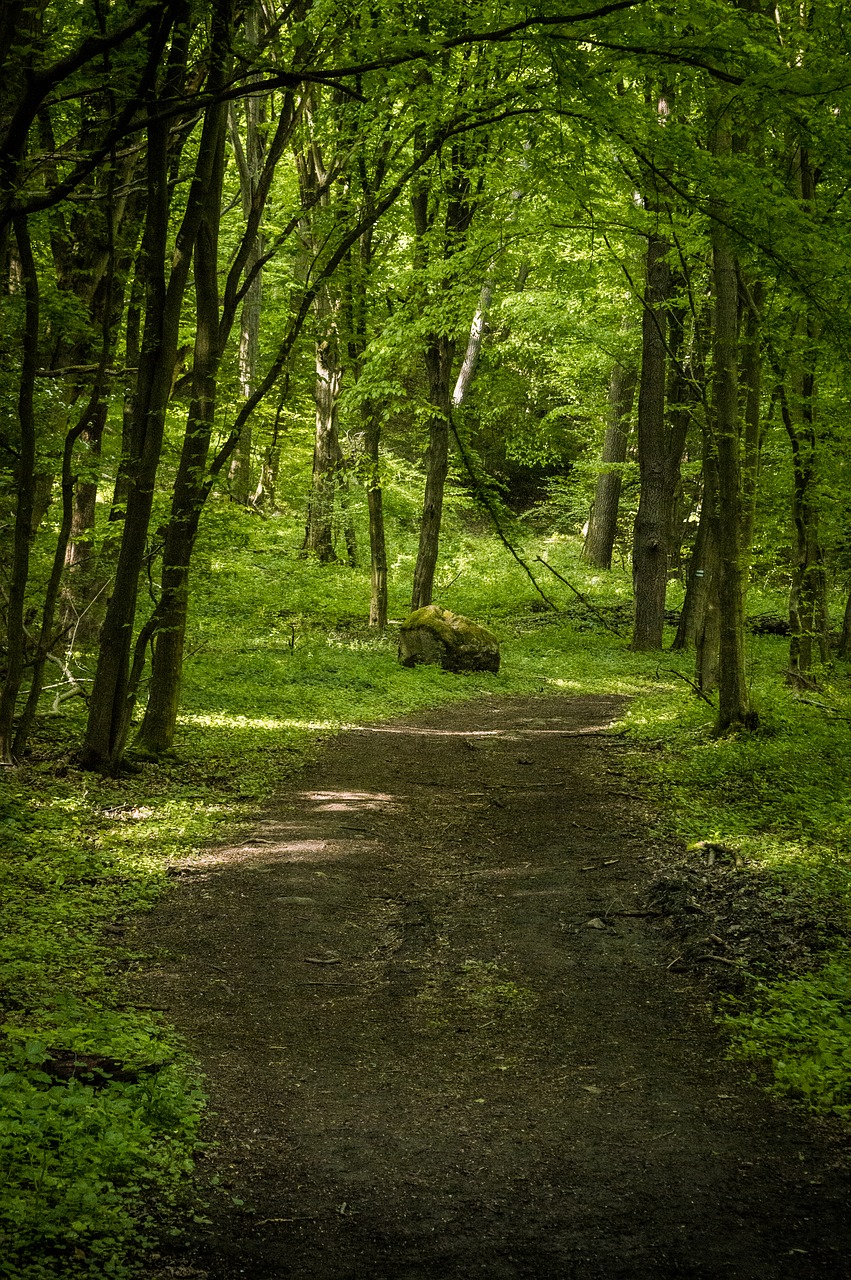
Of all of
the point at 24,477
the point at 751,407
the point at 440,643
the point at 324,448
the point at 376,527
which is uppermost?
the point at 324,448

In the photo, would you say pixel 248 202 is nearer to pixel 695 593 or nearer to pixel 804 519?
pixel 695 593

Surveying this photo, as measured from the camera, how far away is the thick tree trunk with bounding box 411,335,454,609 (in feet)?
56.6

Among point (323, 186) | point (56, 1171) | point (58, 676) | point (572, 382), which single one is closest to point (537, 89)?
point (323, 186)

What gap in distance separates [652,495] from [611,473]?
7.15 m

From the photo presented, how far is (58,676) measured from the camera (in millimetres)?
12352

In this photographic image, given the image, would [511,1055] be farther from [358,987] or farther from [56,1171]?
[56,1171]

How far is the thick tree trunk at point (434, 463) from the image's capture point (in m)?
17.3

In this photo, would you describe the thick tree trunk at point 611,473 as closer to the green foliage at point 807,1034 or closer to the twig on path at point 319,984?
the green foliage at point 807,1034

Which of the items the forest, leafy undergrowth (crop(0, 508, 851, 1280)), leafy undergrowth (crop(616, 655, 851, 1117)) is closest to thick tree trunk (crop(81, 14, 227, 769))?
the forest

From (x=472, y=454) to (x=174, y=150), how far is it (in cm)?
443

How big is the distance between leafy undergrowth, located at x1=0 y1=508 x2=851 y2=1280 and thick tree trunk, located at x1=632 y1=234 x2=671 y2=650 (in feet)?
3.22

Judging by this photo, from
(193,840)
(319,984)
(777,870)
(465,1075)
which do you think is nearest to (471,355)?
(193,840)

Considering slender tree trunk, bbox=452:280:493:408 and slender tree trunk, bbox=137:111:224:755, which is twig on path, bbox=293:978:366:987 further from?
slender tree trunk, bbox=452:280:493:408

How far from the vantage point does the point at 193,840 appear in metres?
7.62
